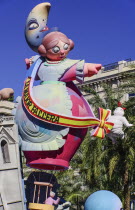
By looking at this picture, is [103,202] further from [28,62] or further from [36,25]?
[36,25]

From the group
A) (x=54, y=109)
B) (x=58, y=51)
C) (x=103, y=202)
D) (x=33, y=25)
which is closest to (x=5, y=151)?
(x=54, y=109)

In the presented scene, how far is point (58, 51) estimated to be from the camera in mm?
14141

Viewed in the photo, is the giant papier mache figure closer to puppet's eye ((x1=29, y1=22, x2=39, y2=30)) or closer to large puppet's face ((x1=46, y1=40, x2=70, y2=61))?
large puppet's face ((x1=46, y1=40, x2=70, y2=61))

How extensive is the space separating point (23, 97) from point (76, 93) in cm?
140

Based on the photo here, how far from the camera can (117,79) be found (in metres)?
34.9

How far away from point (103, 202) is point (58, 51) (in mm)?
4134

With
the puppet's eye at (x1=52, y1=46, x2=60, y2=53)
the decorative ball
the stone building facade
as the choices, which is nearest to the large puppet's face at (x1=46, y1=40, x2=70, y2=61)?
the puppet's eye at (x1=52, y1=46, x2=60, y2=53)

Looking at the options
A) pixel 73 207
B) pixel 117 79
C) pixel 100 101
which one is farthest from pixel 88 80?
pixel 100 101

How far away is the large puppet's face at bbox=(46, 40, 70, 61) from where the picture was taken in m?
14.1

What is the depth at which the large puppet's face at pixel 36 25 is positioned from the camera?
48.1 ft

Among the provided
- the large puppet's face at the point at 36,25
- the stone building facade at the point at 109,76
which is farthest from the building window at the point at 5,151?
the stone building facade at the point at 109,76

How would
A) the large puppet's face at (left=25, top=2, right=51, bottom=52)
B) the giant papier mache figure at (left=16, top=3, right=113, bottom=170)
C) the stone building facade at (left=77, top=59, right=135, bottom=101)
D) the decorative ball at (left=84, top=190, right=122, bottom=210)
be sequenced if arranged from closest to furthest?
the decorative ball at (left=84, top=190, right=122, bottom=210) → the giant papier mache figure at (left=16, top=3, right=113, bottom=170) → the large puppet's face at (left=25, top=2, right=51, bottom=52) → the stone building facade at (left=77, top=59, right=135, bottom=101)

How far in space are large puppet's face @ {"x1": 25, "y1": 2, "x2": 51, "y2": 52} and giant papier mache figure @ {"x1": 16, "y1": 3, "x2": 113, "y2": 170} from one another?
312 mm

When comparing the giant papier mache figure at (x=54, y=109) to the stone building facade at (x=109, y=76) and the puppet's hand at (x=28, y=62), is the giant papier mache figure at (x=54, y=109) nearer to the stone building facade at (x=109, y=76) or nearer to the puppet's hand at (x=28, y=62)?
the puppet's hand at (x=28, y=62)
